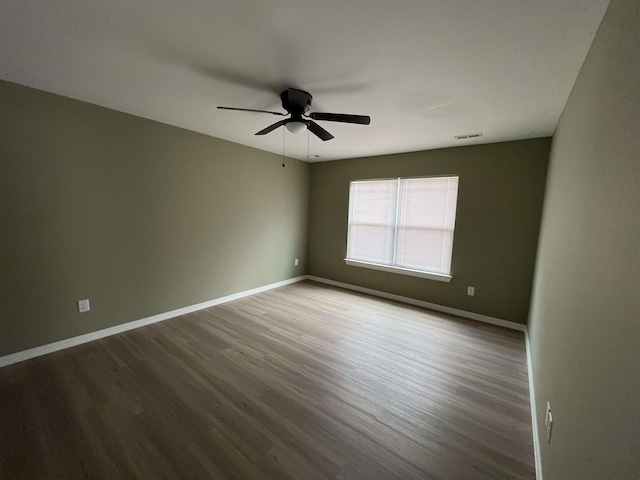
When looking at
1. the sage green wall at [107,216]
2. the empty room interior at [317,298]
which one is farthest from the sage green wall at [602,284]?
the sage green wall at [107,216]

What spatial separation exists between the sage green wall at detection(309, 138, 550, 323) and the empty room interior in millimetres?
28

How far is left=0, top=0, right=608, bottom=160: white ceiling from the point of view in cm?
132

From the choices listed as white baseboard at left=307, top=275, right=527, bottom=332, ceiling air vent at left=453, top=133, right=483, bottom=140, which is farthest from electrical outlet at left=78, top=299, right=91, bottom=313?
ceiling air vent at left=453, top=133, right=483, bottom=140

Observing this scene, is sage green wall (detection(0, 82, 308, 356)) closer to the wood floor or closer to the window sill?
the wood floor

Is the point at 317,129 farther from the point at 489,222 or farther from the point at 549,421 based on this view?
the point at 489,222

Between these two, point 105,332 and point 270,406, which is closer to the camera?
point 270,406

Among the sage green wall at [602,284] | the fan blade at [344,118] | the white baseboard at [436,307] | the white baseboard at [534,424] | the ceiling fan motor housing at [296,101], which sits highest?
the ceiling fan motor housing at [296,101]

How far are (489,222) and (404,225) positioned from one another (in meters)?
1.18

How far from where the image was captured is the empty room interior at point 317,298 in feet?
4.04

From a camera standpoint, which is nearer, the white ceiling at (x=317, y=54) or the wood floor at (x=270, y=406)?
the white ceiling at (x=317, y=54)

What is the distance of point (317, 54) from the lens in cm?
167

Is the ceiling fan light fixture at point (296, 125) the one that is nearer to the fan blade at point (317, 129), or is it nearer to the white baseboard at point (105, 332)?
the fan blade at point (317, 129)

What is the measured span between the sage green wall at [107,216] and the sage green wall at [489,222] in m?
2.59

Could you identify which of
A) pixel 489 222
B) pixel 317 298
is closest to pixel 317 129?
pixel 489 222
